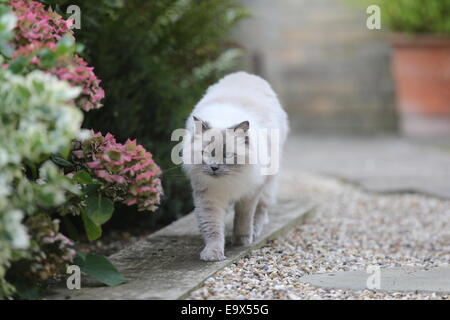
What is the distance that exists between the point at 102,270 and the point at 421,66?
6442 millimetres

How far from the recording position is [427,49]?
338 inches

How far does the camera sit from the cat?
352cm

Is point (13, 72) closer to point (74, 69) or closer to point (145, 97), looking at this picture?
point (74, 69)

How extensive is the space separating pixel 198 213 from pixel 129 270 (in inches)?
23.1

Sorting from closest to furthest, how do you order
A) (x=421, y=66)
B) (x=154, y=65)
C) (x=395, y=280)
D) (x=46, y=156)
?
1. (x=46, y=156)
2. (x=395, y=280)
3. (x=154, y=65)
4. (x=421, y=66)

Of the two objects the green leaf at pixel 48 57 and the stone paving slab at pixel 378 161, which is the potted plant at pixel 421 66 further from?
the green leaf at pixel 48 57

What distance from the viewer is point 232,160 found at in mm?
3537

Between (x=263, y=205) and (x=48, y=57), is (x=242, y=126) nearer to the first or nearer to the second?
(x=263, y=205)

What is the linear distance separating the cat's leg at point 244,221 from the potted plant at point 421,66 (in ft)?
17.0

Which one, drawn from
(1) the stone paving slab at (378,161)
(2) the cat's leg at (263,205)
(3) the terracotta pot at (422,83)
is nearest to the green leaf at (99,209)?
(2) the cat's leg at (263,205)

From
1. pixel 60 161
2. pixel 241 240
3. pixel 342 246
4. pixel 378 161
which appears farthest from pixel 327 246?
pixel 378 161
